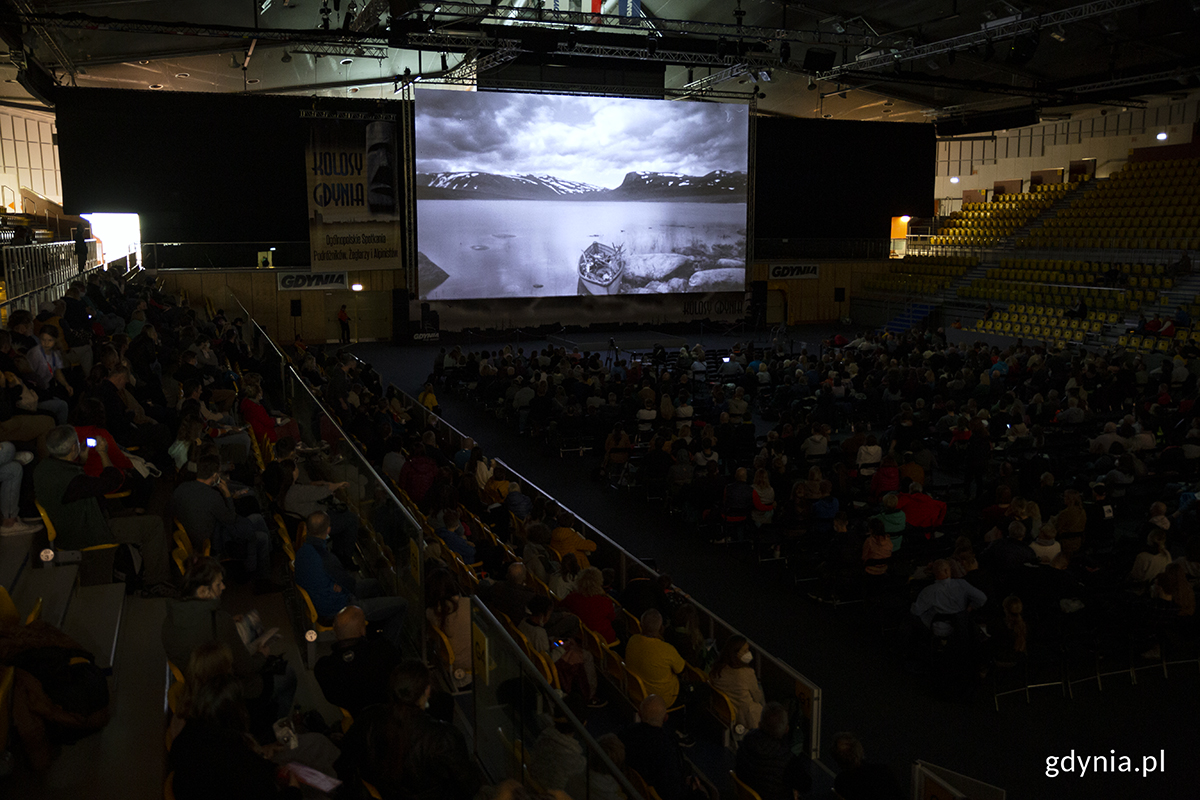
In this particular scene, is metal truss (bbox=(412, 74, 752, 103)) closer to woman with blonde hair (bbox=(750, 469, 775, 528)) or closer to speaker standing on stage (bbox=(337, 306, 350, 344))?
speaker standing on stage (bbox=(337, 306, 350, 344))

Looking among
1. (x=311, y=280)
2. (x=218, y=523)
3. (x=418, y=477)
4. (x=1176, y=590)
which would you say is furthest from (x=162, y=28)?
(x=1176, y=590)

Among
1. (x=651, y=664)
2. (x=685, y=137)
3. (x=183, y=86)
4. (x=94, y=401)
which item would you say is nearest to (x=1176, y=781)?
→ (x=651, y=664)

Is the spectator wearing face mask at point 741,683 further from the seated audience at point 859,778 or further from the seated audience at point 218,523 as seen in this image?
the seated audience at point 218,523

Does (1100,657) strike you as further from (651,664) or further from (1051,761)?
(651,664)

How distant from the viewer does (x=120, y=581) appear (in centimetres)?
532

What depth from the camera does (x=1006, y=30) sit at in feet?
53.5

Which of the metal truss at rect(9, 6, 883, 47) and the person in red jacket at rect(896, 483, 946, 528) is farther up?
the metal truss at rect(9, 6, 883, 47)

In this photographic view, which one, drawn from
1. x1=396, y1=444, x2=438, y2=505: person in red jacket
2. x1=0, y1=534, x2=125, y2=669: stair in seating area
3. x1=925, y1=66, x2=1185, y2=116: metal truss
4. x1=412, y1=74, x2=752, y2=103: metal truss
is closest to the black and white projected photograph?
x1=412, y1=74, x2=752, y2=103: metal truss

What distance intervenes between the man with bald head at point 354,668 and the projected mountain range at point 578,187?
2117cm

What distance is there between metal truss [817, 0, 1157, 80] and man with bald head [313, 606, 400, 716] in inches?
629

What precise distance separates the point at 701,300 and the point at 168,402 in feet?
70.5

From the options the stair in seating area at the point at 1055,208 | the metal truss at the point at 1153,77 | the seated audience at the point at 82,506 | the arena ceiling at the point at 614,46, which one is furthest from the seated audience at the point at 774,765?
the stair in seating area at the point at 1055,208

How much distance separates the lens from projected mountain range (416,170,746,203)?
935 inches

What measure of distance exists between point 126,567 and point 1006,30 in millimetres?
17197
